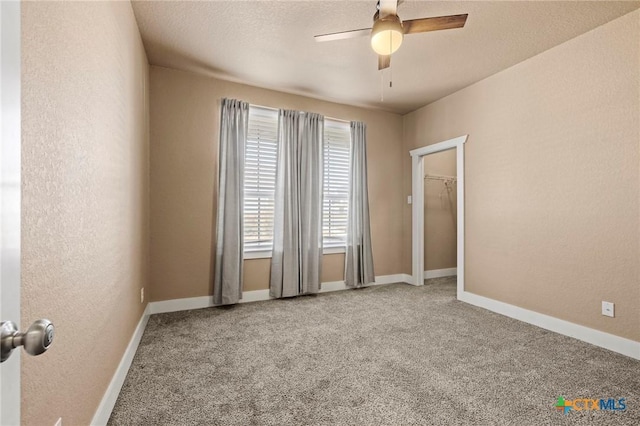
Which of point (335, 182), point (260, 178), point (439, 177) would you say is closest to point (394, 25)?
point (260, 178)

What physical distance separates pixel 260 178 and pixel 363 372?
2617 millimetres

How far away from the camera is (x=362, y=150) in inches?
180

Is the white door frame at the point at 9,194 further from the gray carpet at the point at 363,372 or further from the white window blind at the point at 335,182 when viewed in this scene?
the white window blind at the point at 335,182

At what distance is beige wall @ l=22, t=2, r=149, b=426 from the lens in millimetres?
909

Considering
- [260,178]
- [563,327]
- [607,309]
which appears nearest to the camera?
[607,309]

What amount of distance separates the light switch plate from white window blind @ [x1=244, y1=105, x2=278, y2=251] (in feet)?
11.1

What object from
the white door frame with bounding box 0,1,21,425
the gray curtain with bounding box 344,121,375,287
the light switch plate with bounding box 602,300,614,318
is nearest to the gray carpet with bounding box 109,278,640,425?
the light switch plate with bounding box 602,300,614,318

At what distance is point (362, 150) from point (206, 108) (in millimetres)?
2226

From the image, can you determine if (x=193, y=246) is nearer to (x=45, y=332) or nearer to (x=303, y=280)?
(x=303, y=280)

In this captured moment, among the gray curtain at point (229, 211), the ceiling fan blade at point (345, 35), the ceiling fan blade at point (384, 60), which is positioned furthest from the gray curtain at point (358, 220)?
the ceiling fan blade at point (345, 35)

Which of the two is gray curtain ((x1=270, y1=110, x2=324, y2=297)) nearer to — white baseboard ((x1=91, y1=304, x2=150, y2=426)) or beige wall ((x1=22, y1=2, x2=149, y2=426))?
white baseboard ((x1=91, y1=304, x2=150, y2=426))

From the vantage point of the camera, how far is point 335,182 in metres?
4.49

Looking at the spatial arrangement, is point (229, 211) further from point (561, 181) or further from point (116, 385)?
point (561, 181)

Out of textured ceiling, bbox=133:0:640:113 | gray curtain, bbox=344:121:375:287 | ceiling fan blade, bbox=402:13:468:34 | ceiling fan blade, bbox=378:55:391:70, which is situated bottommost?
gray curtain, bbox=344:121:375:287
